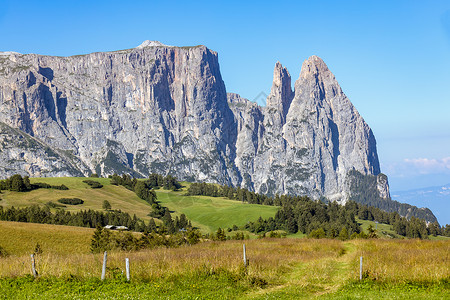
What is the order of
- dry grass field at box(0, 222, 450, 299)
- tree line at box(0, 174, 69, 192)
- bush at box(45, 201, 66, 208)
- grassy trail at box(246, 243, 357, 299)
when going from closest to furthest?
dry grass field at box(0, 222, 450, 299)
grassy trail at box(246, 243, 357, 299)
bush at box(45, 201, 66, 208)
tree line at box(0, 174, 69, 192)

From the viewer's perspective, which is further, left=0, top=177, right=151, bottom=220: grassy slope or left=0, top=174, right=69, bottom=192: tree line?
left=0, top=174, right=69, bottom=192: tree line

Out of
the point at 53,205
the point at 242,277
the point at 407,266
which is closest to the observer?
the point at 242,277

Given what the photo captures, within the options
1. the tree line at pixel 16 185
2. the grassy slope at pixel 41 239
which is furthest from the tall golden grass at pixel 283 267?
the tree line at pixel 16 185

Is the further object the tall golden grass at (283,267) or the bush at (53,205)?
the bush at (53,205)

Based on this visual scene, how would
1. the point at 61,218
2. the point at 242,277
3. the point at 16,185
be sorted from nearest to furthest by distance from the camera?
the point at 242,277 < the point at 61,218 < the point at 16,185

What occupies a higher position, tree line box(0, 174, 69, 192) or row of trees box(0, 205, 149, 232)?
tree line box(0, 174, 69, 192)

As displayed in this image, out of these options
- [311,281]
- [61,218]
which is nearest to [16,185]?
[61,218]

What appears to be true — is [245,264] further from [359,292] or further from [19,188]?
[19,188]

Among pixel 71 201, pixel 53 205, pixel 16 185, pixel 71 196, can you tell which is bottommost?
pixel 53 205

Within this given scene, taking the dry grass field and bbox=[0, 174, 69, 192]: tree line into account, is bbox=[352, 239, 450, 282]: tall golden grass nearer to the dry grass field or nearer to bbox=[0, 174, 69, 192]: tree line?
the dry grass field

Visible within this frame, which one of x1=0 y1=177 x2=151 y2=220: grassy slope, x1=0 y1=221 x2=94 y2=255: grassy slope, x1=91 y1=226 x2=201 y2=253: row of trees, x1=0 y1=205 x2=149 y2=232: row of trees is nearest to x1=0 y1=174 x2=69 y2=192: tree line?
x1=0 y1=177 x2=151 y2=220: grassy slope

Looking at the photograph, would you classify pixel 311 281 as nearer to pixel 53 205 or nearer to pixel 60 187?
pixel 53 205

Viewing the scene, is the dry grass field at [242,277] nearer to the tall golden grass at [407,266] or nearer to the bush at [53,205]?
the tall golden grass at [407,266]

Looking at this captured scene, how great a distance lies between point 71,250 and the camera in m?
65.7
